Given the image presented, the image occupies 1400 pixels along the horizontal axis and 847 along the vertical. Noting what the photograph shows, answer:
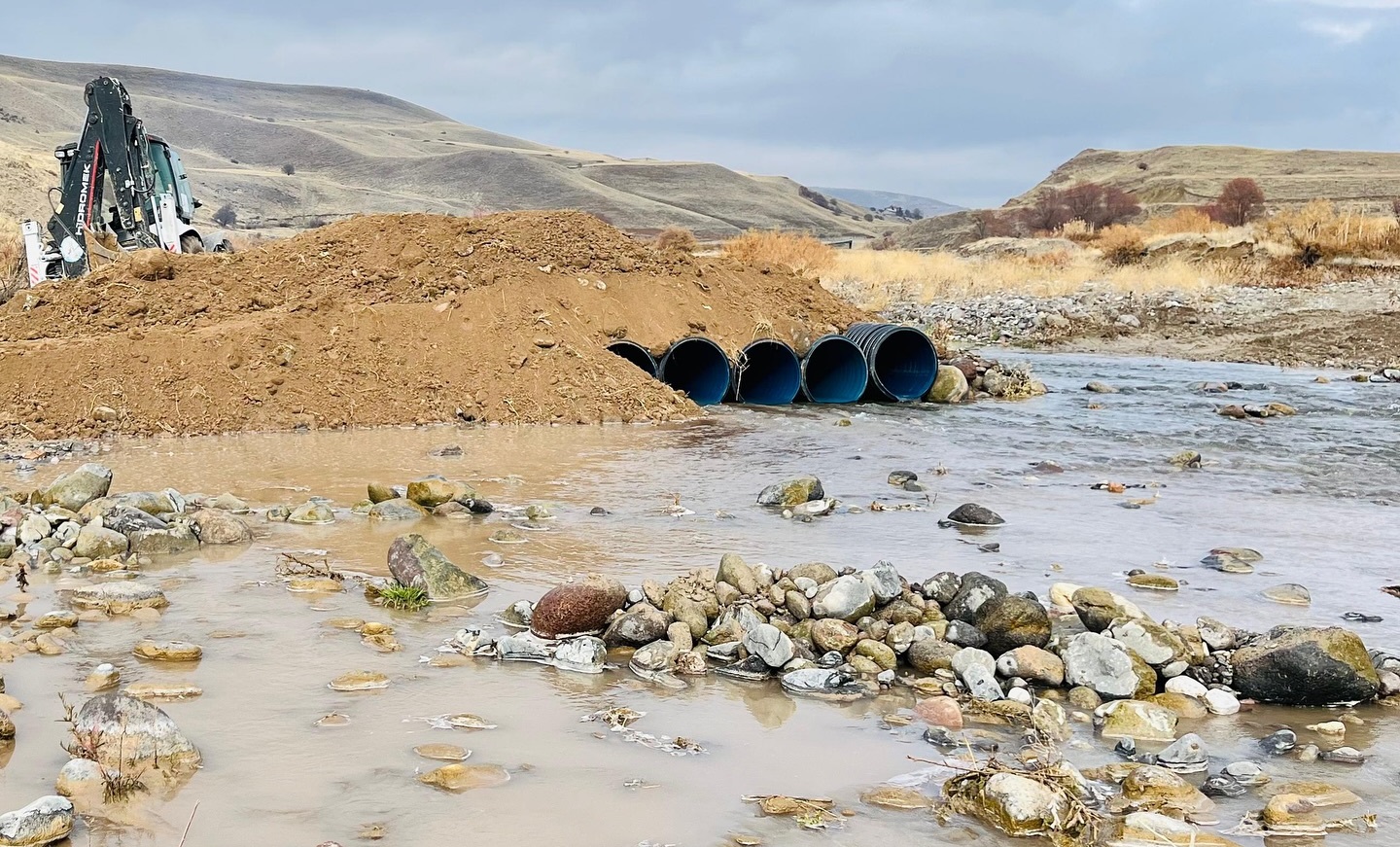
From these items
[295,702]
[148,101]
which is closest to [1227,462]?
[295,702]

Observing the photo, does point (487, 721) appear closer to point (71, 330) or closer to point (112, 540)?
point (112, 540)

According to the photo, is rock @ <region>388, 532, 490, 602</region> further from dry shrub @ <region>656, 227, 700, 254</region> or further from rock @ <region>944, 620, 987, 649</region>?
dry shrub @ <region>656, 227, 700, 254</region>

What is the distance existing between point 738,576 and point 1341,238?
77.4ft

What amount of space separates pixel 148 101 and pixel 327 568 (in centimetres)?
11282

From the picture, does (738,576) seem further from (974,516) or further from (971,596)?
(974,516)

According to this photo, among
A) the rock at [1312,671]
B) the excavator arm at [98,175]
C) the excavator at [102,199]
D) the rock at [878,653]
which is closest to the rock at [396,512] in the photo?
the rock at [878,653]

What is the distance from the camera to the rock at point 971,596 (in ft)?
16.6

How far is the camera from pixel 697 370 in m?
15.4

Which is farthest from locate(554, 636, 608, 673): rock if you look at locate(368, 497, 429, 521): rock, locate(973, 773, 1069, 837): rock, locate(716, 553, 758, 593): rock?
locate(368, 497, 429, 521): rock

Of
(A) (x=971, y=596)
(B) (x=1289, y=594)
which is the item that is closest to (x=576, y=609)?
(A) (x=971, y=596)

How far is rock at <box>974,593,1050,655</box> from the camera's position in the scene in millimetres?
4801

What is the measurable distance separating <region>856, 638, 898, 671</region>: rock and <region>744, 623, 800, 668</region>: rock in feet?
0.99

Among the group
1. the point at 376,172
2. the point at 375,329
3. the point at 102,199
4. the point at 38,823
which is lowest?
the point at 38,823

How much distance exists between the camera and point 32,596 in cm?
543
